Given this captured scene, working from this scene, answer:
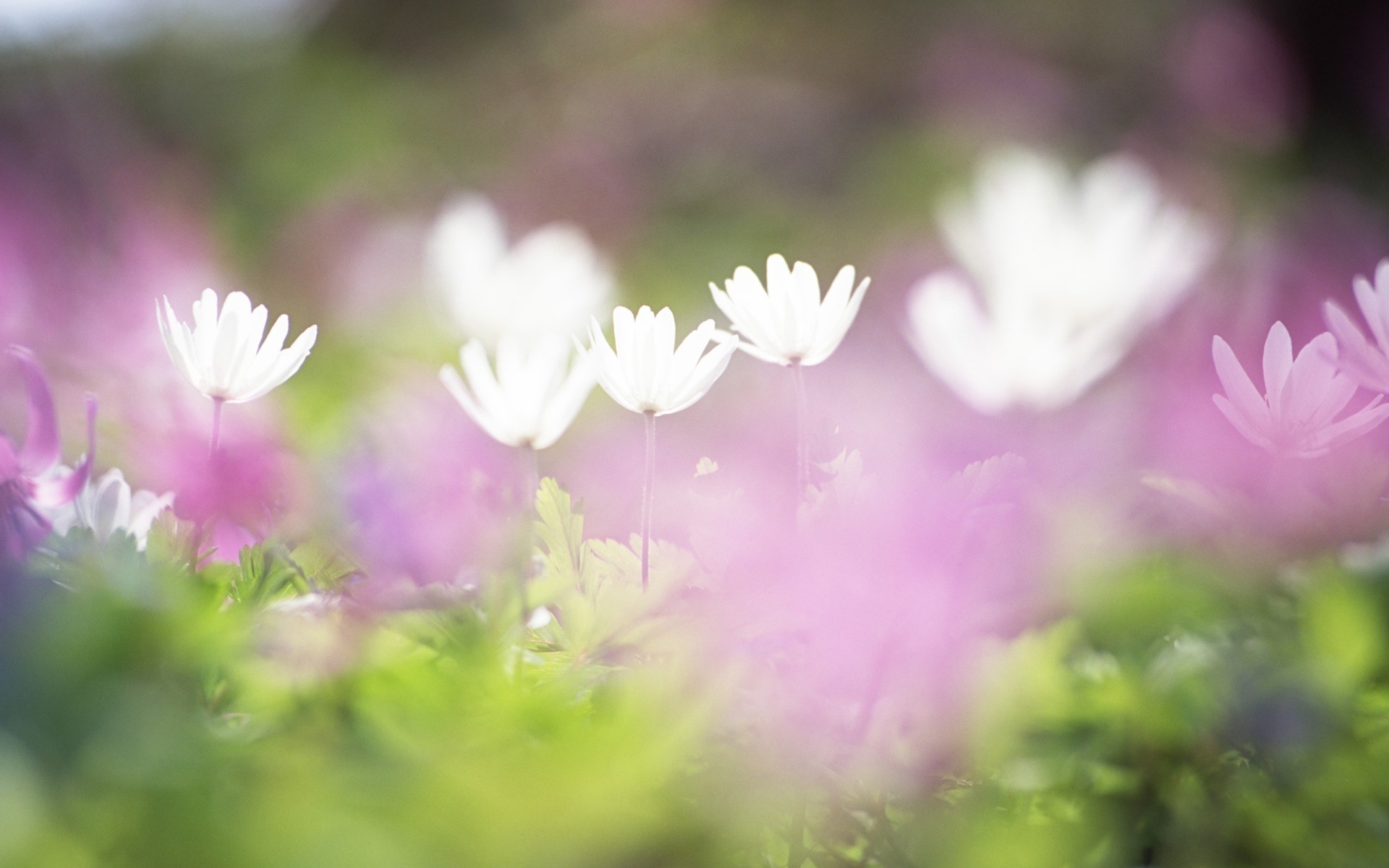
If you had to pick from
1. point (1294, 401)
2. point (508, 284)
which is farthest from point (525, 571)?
point (508, 284)

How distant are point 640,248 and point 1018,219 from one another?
1054 mm

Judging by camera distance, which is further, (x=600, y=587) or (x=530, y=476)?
(x=530, y=476)

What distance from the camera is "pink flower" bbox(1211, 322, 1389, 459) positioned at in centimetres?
48

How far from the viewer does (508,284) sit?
1.38 metres

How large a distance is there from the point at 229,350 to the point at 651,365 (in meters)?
0.19

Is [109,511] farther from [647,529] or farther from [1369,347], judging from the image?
[1369,347]

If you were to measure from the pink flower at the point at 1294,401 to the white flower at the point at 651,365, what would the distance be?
0.74 feet

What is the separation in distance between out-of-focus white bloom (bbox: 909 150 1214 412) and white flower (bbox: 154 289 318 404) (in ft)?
1.52

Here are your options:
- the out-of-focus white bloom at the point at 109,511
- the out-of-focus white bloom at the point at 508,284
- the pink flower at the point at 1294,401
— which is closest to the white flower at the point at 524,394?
the out-of-focus white bloom at the point at 109,511

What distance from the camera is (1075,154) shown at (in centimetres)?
350

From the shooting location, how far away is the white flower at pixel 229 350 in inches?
19.1

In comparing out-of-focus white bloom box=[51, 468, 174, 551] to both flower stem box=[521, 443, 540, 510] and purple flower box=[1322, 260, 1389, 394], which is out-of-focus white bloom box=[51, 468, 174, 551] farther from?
purple flower box=[1322, 260, 1389, 394]

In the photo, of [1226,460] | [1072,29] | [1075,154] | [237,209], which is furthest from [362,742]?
[1072,29]

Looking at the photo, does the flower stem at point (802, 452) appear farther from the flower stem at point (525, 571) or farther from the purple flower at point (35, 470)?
the purple flower at point (35, 470)
